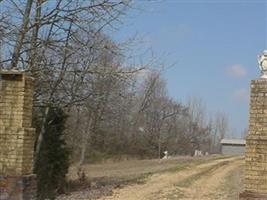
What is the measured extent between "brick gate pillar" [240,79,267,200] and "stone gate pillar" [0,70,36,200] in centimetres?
367

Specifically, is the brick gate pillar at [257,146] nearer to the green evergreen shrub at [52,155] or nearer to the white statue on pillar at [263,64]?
the white statue on pillar at [263,64]

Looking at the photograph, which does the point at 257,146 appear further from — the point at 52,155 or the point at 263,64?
the point at 52,155

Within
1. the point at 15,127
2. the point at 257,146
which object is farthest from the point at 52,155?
the point at 257,146

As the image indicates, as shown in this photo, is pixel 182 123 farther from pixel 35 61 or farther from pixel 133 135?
pixel 35 61

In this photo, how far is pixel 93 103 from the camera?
19094 millimetres

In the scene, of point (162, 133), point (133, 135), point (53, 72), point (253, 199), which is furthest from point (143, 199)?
point (162, 133)

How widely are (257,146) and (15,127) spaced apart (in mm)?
4103

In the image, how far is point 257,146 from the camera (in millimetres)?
10164

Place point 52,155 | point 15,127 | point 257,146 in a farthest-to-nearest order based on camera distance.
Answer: point 52,155 < point 257,146 < point 15,127

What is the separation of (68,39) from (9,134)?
615 cm

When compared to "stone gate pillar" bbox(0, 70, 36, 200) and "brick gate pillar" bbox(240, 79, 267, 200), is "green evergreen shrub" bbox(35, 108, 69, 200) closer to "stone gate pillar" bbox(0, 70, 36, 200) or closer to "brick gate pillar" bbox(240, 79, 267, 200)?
"stone gate pillar" bbox(0, 70, 36, 200)

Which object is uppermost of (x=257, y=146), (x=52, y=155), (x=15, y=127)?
(x=15, y=127)

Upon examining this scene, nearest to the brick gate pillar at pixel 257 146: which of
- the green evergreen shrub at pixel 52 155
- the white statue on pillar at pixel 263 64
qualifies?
the white statue on pillar at pixel 263 64

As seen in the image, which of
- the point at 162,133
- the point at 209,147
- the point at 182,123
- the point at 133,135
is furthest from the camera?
the point at 209,147
